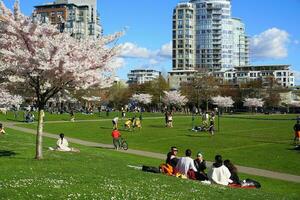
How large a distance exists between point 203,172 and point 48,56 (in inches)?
295

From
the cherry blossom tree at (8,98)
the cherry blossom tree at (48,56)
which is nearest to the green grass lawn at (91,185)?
the cherry blossom tree at (8,98)

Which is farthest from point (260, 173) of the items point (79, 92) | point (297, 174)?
point (79, 92)

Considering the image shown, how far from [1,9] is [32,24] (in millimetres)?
1425

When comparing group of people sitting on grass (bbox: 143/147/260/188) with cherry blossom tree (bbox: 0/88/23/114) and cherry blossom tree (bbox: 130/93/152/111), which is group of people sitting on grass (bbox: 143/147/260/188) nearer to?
cherry blossom tree (bbox: 0/88/23/114)

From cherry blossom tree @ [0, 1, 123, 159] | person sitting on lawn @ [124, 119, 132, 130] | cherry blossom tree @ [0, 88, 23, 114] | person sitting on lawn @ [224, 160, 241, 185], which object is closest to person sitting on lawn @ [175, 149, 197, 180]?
person sitting on lawn @ [224, 160, 241, 185]

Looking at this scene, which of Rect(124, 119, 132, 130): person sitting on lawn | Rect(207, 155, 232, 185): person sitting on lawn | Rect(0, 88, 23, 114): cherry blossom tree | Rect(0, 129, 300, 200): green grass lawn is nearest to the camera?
Rect(0, 129, 300, 200): green grass lawn

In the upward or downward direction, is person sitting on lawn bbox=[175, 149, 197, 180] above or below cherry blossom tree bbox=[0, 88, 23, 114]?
below

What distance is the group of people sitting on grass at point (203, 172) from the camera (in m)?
16.5

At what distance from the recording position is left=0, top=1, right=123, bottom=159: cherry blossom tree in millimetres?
17094

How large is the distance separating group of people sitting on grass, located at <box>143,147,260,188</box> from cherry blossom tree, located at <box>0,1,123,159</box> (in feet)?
14.1

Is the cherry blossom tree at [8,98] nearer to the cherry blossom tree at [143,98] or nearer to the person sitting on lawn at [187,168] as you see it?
the person sitting on lawn at [187,168]

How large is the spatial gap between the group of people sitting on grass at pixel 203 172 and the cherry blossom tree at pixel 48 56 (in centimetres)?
430

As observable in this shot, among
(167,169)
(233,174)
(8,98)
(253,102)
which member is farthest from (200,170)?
(253,102)

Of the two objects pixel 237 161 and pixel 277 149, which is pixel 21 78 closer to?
pixel 237 161
